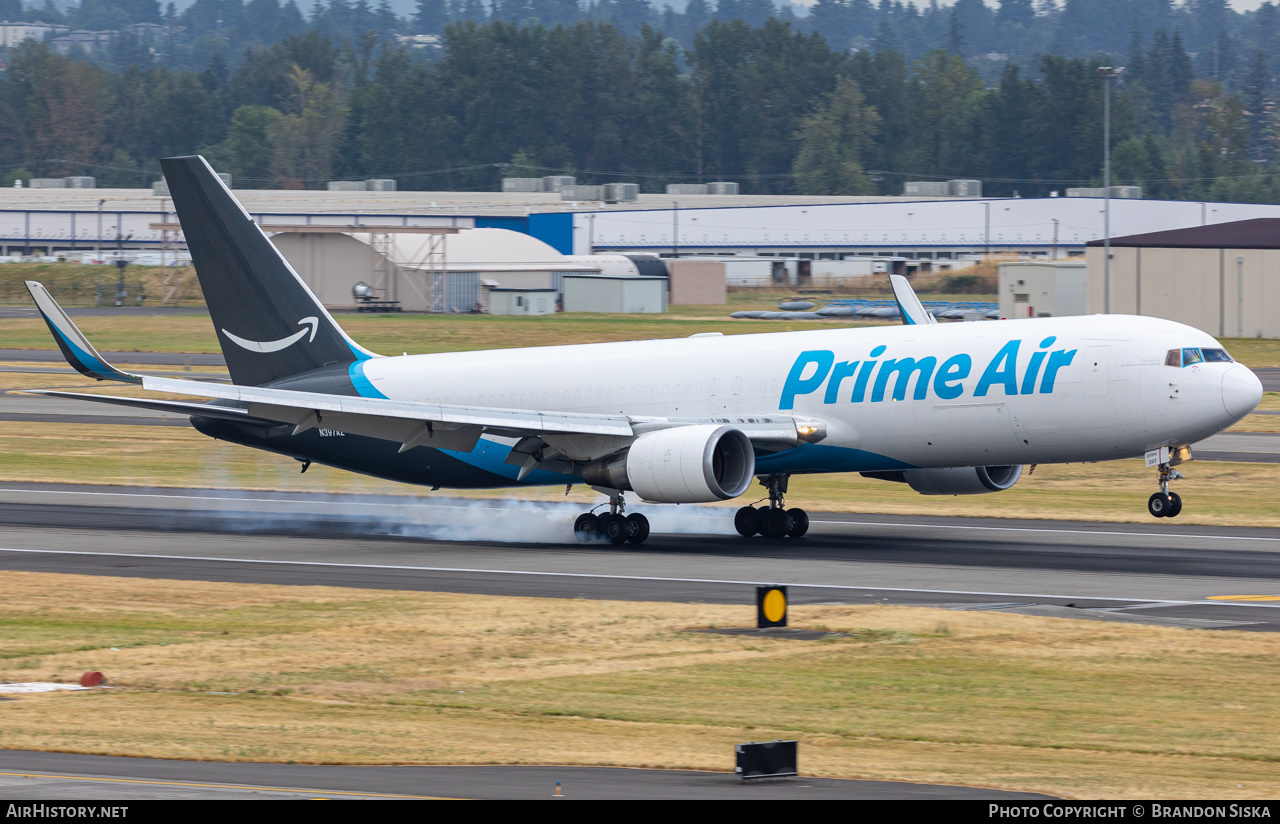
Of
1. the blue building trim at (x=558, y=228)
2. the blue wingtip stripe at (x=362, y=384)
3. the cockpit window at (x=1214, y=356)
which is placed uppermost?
the blue building trim at (x=558, y=228)

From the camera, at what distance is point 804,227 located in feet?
565

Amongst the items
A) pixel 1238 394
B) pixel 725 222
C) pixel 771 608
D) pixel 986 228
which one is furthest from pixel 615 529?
pixel 986 228

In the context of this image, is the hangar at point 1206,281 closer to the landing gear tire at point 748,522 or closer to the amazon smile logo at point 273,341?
the landing gear tire at point 748,522

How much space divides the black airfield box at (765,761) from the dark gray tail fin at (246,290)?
2757 centimetres

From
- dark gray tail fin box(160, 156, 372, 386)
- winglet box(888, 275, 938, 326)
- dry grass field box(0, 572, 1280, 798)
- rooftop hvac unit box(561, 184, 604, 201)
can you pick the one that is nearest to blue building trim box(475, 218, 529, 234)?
rooftop hvac unit box(561, 184, 604, 201)

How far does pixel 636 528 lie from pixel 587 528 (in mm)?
1409

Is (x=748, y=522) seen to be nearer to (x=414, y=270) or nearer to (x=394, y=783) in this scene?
(x=394, y=783)

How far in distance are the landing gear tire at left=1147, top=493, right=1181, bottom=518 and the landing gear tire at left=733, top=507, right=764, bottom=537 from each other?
29.7 ft

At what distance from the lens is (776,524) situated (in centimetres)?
3981

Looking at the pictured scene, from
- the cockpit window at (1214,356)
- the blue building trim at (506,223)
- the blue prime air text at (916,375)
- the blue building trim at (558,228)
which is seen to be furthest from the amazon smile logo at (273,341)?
the blue building trim at (558,228)

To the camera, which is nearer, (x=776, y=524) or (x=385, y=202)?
(x=776, y=524)

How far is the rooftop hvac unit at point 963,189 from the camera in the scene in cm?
19212

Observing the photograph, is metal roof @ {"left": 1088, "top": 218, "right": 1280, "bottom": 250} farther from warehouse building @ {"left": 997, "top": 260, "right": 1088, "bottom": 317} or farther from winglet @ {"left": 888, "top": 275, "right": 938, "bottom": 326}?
winglet @ {"left": 888, "top": 275, "right": 938, "bottom": 326}

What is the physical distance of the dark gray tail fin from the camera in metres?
41.6
